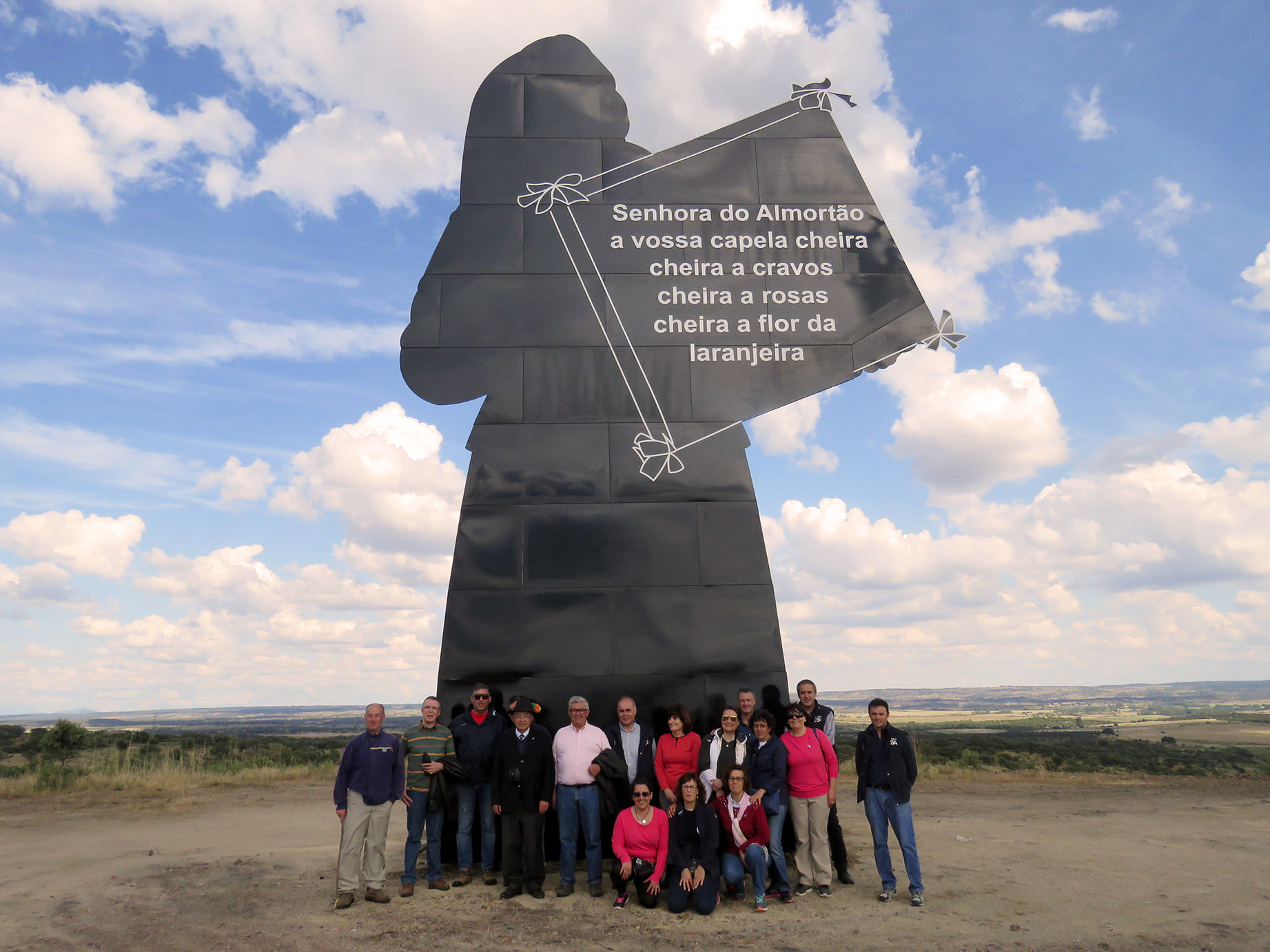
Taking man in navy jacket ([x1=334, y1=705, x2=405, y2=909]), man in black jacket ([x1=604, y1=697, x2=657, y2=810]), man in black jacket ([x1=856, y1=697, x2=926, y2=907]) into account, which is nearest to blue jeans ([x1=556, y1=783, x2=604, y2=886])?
man in black jacket ([x1=604, y1=697, x2=657, y2=810])

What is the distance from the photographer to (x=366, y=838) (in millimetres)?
6070

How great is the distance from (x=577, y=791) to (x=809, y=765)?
179 centimetres

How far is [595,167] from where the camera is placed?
7852 mm

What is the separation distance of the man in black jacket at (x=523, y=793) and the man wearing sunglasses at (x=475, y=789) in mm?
179

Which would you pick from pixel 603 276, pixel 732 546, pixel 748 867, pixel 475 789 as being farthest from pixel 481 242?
pixel 748 867

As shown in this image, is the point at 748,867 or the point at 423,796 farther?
the point at 423,796

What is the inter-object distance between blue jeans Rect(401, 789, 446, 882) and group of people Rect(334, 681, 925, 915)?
0.01 meters

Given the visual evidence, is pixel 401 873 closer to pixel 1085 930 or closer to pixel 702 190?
pixel 1085 930

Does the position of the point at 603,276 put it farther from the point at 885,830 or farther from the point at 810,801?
the point at 885,830

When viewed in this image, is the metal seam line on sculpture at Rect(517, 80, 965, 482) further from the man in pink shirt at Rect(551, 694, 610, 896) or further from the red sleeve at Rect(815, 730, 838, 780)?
the red sleeve at Rect(815, 730, 838, 780)

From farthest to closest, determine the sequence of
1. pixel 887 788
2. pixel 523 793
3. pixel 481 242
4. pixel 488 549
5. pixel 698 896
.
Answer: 1. pixel 481 242
2. pixel 488 549
3. pixel 523 793
4. pixel 887 788
5. pixel 698 896

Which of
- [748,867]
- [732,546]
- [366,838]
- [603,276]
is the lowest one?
[748,867]

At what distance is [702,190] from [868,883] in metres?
6.42

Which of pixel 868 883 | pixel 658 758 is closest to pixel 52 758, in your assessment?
pixel 658 758
